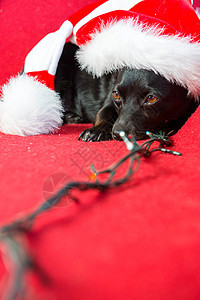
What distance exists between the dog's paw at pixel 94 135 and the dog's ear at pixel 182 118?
26 cm

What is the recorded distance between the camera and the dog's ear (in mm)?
1454

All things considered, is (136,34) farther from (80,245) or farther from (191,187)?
(80,245)

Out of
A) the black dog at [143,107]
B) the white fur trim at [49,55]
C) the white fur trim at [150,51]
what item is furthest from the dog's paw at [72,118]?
the white fur trim at [150,51]

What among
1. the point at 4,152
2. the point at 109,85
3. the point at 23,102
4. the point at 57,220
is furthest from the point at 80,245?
the point at 109,85

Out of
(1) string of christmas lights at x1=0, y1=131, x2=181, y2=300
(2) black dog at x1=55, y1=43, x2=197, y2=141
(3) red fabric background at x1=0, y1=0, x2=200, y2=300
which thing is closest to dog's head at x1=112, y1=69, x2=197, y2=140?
(2) black dog at x1=55, y1=43, x2=197, y2=141

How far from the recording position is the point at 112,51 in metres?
1.36

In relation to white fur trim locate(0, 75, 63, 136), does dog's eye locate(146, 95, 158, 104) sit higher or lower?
lower

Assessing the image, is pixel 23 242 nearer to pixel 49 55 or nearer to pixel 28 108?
pixel 28 108

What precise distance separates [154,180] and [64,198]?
0.22 m

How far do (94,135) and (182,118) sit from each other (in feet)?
1.38

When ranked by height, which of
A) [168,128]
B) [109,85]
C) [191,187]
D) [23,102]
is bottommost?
[168,128]

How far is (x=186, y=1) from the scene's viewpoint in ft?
→ 4.43

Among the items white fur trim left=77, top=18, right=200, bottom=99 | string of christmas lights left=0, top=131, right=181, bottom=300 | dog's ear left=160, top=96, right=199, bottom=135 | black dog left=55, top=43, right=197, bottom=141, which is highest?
string of christmas lights left=0, top=131, right=181, bottom=300

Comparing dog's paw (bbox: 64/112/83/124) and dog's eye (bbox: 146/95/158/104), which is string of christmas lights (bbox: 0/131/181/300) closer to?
dog's eye (bbox: 146/95/158/104)
